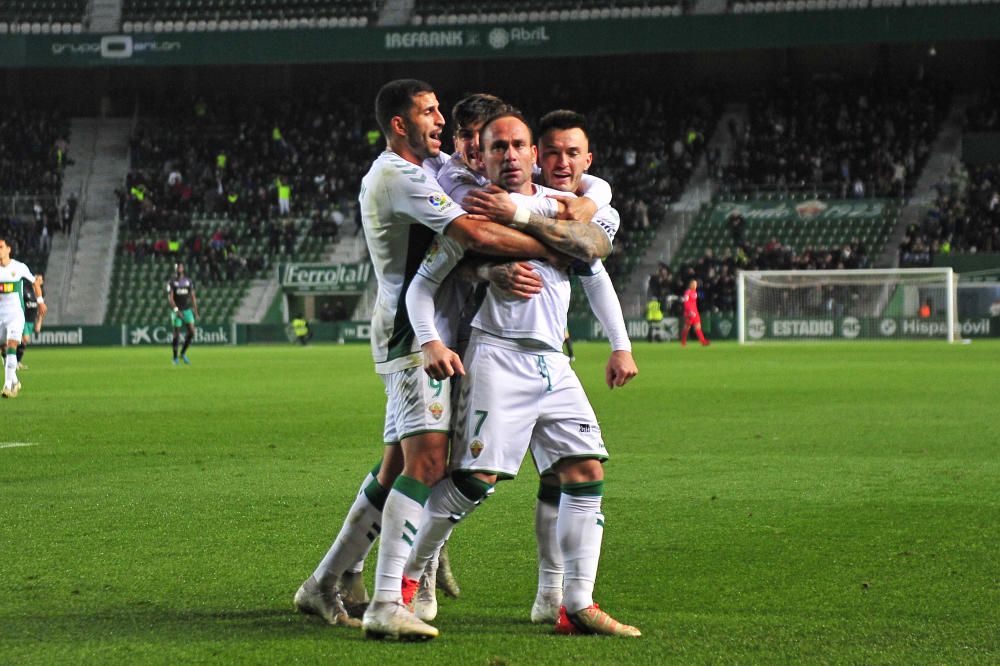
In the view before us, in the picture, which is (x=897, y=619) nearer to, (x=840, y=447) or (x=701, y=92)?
(x=840, y=447)

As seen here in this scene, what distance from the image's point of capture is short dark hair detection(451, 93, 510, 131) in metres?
5.34

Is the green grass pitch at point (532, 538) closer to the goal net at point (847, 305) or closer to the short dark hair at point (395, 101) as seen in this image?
the short dark hair at point (395, 101)

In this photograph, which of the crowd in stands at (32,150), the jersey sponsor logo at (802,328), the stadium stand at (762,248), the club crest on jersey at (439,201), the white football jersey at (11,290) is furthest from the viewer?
the crowd in stands at (32,150)

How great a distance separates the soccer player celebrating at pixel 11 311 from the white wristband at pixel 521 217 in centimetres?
1549

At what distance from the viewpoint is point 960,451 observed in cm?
1127

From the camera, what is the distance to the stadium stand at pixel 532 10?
165 feet

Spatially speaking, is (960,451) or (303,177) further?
(303,177)

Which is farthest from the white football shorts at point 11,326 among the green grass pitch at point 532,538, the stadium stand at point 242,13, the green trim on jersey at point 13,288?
the stadium stand at point 242,13

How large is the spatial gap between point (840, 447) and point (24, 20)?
4757 cm

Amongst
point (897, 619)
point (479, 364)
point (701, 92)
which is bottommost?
point (897, 619)

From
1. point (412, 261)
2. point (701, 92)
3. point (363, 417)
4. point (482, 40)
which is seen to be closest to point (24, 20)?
point (482, 40)

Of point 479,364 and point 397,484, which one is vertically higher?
point 479,364

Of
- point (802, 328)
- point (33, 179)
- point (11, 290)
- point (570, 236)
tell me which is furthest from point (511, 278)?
point (33, 179)

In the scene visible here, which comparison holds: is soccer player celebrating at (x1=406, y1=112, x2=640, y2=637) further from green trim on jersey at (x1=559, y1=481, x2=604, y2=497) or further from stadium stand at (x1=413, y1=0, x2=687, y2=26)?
stadium stand at (x1=413, y1=0, x2=687, y2=26)
